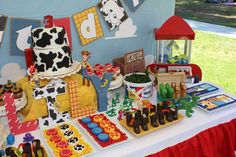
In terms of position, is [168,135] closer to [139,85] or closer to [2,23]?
[139,85]

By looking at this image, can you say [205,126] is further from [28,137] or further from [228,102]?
[28,137]

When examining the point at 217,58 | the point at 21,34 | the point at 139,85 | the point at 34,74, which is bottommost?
→ the point at 217,58

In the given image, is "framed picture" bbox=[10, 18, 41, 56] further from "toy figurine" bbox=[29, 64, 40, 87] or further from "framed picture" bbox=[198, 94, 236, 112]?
"framed picture" bbox=[198, 94, 236, 112]

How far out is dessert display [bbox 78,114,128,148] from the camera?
37.8 inches

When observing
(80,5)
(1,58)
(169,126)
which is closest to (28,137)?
(1,58)

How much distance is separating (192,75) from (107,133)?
64cm

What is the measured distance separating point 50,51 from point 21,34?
0.22m

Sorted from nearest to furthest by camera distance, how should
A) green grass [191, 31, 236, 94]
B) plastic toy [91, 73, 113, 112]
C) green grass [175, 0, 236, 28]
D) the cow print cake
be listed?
the cow print cake < plastic toy [91, 73, 113, 112] < green grass [191, 31, 236, 94] < green grass [175, 0, 236, 28]

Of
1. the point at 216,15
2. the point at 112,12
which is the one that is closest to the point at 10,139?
the point at 112,12

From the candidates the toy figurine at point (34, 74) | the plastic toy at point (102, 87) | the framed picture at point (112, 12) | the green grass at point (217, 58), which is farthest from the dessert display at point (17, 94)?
the green grass at point (217, 58)

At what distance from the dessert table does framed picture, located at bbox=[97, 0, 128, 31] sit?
19.8 inches

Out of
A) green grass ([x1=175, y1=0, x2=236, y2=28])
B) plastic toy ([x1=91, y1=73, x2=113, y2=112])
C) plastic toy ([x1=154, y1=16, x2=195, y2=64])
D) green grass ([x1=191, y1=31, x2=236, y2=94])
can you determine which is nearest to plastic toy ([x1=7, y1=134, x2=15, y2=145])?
plastic toy ([x1=91, y1=73, x2=113, y2=112])

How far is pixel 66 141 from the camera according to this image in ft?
3.16

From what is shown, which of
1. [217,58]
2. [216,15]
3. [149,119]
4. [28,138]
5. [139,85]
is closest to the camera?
[28,138]
